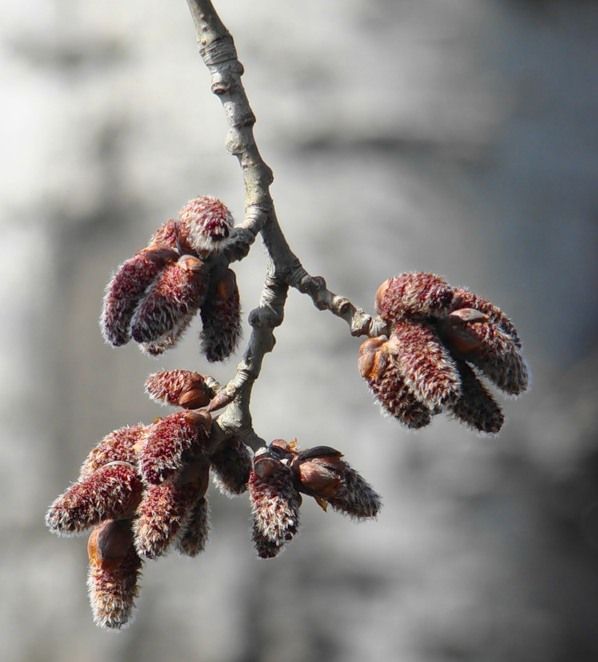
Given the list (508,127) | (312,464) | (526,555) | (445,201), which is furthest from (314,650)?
(312,464)

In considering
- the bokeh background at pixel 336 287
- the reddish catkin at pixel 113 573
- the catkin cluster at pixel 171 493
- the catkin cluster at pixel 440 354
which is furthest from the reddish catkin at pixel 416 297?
the bokeh background at pixel 336 287

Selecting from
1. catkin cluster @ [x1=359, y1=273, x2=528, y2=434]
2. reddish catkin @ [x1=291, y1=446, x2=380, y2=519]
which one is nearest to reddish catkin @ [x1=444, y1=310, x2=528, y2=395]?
catkin cluster @ [x1=359, y1=273, x2=528, y2=434]

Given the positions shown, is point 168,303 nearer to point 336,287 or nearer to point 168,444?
point 168,444

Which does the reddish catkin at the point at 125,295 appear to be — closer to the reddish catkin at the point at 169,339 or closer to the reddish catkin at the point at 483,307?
the reddish catkin at the point at 169,339

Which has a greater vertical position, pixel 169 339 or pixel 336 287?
pixel 336 287

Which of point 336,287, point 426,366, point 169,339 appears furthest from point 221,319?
point 336,287

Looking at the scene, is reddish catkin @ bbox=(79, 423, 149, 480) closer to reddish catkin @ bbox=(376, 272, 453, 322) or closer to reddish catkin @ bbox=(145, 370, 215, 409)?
reddish catkin @ bbox=(145, 370, 215, 409)

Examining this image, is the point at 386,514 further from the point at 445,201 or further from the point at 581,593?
the point at 445,201
